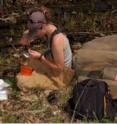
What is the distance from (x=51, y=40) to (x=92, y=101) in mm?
946

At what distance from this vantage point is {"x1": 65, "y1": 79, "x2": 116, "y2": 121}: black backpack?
5.43 meters

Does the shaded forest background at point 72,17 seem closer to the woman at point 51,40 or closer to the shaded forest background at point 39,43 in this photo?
the shaded forest background at point 39,43

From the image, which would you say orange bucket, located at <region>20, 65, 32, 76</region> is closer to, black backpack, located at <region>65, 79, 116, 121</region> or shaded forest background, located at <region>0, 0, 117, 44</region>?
Result: black backpack, located at <region>65, 79, 116, 121</region>

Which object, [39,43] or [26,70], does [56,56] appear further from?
[39,43]

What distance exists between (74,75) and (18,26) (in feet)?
8.80

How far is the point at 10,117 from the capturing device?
566 cm

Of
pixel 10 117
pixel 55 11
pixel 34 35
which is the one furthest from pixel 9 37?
pixel 10 117

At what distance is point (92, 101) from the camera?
18.0ft

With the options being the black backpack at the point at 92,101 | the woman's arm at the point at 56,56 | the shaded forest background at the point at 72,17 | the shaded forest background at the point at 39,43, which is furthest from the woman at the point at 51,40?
the shaded forest background at the point at 72,17

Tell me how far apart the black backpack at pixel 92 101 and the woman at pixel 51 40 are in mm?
524

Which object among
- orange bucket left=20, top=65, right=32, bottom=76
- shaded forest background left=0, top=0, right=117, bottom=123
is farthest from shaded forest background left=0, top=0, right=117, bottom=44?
orange bucket left=20, top=65, right=32, bottom=76

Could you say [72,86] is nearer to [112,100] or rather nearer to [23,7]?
[112,100]

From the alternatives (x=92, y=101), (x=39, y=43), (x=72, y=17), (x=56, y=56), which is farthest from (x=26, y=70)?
(x=72, y=17)

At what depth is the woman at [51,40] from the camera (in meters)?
5.95
